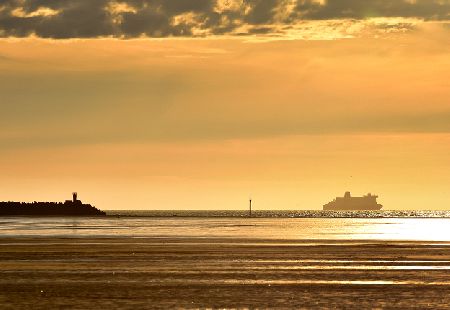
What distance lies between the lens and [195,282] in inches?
1804

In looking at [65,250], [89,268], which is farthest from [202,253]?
[89,268]

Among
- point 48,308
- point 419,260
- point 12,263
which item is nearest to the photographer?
point 48,308

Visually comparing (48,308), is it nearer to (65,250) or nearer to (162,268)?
(162,268)

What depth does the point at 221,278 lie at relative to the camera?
47.9 meters

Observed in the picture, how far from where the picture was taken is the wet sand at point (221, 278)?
3828 centimetres

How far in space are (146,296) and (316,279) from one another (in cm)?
1076

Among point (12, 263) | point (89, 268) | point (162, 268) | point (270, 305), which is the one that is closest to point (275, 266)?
point (162, 268)

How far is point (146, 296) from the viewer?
40.0 m

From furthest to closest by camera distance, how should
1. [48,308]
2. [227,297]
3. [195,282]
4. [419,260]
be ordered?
[419,260] < [195,282] < [227,297] < [48,308]

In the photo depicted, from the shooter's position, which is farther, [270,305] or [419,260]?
[419,260]

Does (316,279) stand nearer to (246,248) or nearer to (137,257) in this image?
(137,257)

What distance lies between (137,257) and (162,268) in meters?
10.4

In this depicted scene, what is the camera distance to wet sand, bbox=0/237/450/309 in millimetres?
38281

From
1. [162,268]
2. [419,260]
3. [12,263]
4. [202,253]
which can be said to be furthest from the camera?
[202,253]
